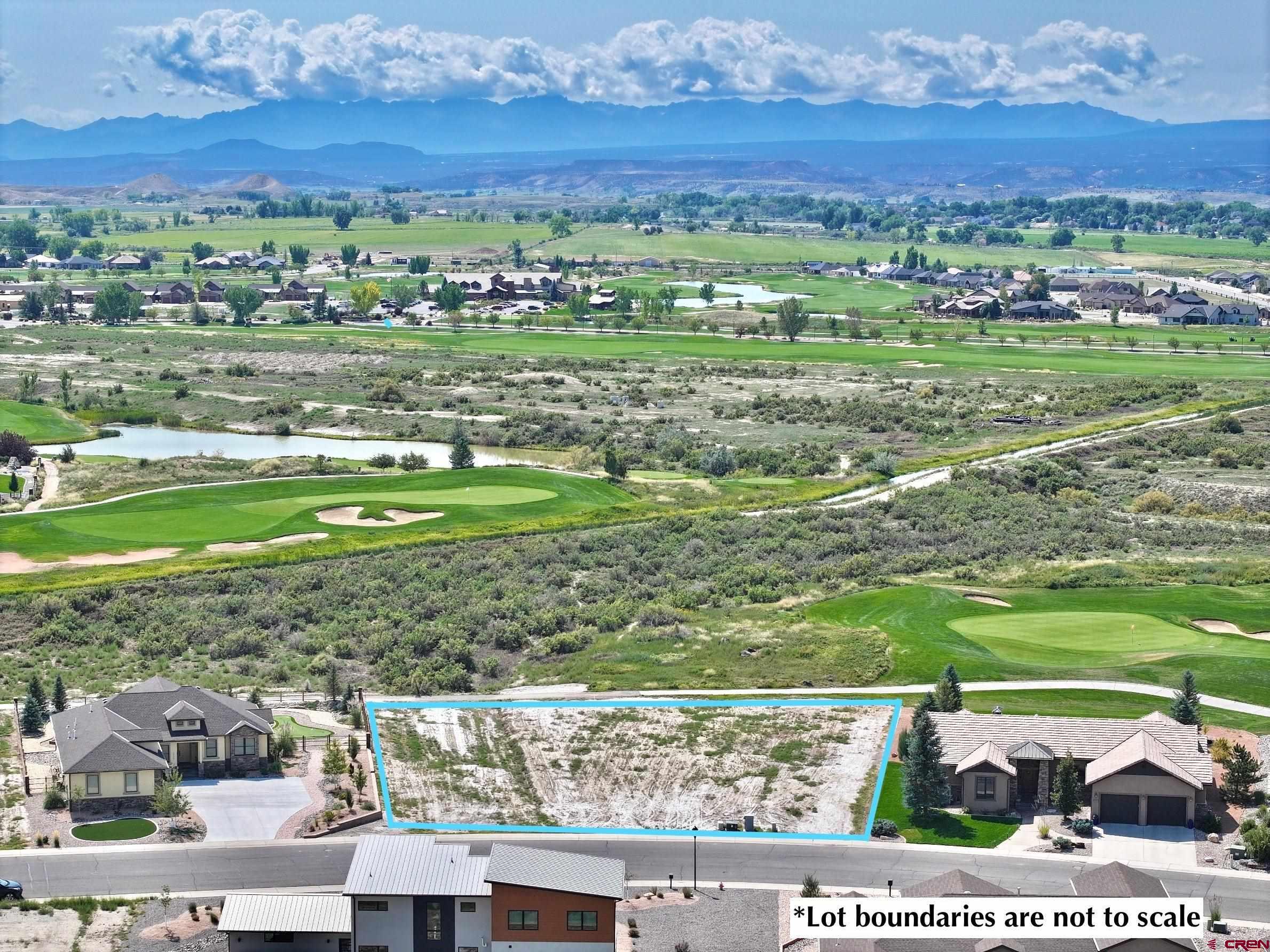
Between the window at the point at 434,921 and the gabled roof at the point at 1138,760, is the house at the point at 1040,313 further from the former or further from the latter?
the window at the point at 434,921

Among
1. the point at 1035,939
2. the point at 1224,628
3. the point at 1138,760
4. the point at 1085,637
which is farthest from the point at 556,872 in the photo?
the point at 1224,628

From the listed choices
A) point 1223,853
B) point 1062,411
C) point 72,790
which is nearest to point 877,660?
point 1223,853

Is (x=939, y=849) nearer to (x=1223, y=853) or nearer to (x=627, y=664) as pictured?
(x=1223, y=853)

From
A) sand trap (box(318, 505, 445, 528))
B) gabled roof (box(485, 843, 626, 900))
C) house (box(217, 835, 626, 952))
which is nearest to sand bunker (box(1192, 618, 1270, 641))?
gabled roof (box(485, 843, 626, 900))

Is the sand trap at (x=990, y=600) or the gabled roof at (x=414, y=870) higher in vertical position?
the gabled roof at (x=414, y=870)

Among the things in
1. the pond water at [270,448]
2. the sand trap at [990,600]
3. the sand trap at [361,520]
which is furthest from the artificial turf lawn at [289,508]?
the sand trap at [990,600]

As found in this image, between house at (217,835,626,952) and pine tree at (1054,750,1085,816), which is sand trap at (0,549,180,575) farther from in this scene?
pine tree at (1054,750,1085,816)

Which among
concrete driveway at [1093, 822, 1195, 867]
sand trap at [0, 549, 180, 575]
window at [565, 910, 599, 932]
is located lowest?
concrete driveway at [1093, 822, 1195, 867]
